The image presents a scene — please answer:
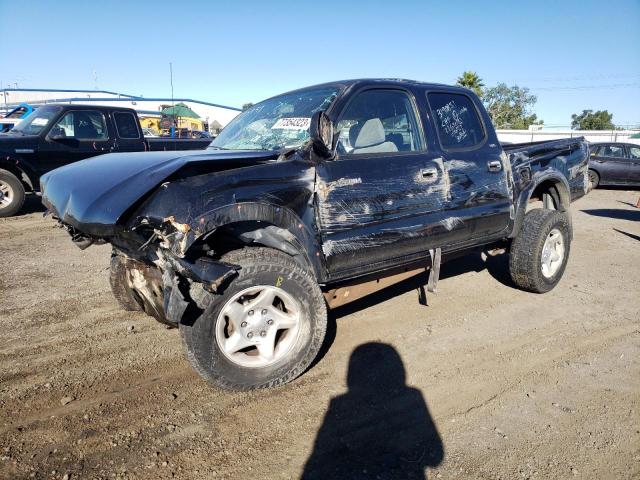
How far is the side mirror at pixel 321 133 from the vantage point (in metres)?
2.96

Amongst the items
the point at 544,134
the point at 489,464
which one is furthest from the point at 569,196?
the point at 544,134

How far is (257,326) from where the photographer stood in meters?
2.95

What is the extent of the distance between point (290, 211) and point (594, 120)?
84638 mm

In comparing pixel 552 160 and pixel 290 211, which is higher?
pixel 552 160

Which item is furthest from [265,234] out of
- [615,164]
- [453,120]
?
[615,164]

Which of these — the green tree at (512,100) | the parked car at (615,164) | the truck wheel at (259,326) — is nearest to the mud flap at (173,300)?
the truck wheel at (259,326)

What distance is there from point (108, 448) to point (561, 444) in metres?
2.42

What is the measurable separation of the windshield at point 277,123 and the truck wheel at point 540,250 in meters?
2.52

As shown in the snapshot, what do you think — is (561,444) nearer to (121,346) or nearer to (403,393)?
(403,393)

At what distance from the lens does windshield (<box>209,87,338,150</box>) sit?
3430mm

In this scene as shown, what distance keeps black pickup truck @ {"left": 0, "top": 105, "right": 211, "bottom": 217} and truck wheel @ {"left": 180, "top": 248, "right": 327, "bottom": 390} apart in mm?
7308

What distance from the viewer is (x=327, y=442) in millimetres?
2543

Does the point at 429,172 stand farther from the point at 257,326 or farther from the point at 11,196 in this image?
the point at 11,196

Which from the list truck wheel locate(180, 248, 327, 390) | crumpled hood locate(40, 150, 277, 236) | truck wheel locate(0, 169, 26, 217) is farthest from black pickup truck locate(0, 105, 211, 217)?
truck wheel locate(180, 248, 327, 390)
